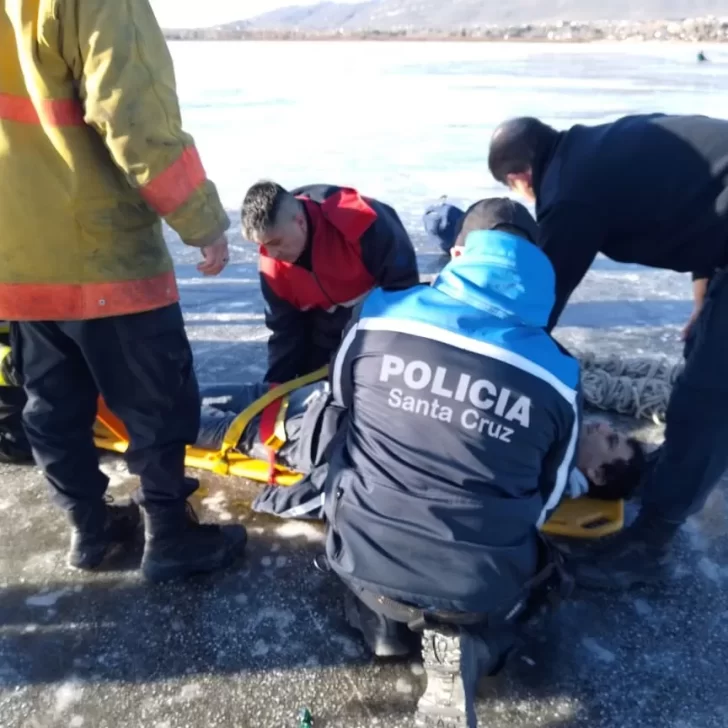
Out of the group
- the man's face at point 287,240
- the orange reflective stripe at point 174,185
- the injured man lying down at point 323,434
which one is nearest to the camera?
the orange reflective stripe at point 174,185

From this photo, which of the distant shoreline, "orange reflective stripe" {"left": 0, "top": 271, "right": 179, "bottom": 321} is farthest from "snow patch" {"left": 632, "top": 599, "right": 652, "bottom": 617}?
the distant shoreline

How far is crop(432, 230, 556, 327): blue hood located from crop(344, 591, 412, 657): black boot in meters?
0.79

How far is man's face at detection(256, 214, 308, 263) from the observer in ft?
8.84

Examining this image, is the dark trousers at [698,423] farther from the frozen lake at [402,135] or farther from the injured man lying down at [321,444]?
the frozen lake at [402,135]

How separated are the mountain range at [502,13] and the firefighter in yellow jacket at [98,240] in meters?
98.3

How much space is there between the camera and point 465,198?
19.5ft

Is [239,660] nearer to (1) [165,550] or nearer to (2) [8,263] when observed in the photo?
(1) [165,550]

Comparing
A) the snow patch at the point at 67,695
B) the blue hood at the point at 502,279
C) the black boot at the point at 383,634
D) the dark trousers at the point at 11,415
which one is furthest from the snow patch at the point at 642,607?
the dark trousers at the point at 11,415

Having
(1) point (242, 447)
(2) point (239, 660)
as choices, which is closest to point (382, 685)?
(2) point (239, 660)

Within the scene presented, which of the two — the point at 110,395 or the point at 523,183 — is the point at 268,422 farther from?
the point at 523,183

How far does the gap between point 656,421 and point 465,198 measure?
3.34 m

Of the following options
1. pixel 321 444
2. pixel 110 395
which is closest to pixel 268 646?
pixel 321 444

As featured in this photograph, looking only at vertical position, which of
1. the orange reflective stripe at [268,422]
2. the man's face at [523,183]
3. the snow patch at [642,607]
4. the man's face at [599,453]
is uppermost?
the man's face at [523,183]

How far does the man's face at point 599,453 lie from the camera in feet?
7.79
